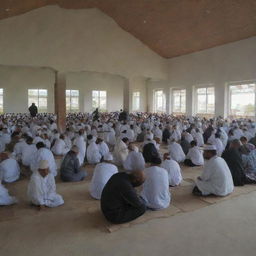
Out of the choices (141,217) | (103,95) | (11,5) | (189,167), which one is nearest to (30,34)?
(11,5)

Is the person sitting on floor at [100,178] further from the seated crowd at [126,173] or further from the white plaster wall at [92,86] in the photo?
the white plaster wall at [92,86]

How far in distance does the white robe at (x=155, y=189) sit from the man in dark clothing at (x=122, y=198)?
0.44 m

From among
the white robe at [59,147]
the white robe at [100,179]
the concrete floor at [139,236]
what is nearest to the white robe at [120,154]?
the white robe at [59,147]

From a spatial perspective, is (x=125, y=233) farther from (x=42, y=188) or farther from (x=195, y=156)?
(x=195, y=156)

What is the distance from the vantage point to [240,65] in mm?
14336

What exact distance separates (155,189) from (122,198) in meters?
0.72

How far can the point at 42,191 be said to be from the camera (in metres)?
4.11

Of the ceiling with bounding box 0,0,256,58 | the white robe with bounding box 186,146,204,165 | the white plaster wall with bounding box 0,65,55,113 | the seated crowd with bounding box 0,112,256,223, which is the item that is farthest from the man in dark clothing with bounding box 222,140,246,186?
the white plaster wall with bounding box 0,65,55,113

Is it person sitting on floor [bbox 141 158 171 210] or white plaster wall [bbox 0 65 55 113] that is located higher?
white plaster wall [bbox 0 65 55 113]

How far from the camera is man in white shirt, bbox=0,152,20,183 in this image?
5336 millimetres

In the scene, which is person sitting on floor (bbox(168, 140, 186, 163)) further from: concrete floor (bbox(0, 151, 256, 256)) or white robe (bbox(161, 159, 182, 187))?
concrete floor (bbox(0, 151, 256, 256))

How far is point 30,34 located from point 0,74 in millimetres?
7494

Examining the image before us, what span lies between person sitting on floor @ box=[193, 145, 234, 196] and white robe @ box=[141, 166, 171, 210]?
87 centimetres

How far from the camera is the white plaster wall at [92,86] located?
22750 mm
